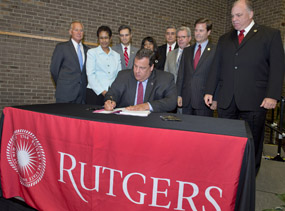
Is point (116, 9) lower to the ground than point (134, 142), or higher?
higher

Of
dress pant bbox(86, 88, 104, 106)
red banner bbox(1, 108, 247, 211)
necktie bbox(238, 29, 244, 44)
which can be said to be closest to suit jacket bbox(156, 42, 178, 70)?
dress pant bbox(86, 88, 104, 106)

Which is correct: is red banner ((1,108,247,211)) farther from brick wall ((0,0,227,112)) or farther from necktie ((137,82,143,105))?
brick wall ((0,0,227,112))

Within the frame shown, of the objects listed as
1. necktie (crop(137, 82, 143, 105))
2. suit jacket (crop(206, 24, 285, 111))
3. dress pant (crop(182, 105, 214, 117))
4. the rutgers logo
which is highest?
suit jacket (crop(206, 24, 285, 111))

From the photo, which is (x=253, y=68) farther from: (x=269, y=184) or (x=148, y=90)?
(x=269, y=184)

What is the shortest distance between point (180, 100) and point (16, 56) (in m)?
3.22

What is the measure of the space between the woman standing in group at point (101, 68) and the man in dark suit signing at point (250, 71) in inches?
56.8

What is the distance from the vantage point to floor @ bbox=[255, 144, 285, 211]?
2311mm

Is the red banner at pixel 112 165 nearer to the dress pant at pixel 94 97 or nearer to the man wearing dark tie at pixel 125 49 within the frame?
the dress pant at pixel 94 97

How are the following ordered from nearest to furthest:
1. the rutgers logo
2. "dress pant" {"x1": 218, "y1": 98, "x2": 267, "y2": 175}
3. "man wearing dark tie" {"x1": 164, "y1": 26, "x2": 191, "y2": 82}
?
the rutgers logo → "dress pant" {"x1": 218, "y1": 98, "x2": 267, "y2": 175} → "man wearing dark tie" {"x1": 164, "y1": 26, "x2": 191, "y2": 82}

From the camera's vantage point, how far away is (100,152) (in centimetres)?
171

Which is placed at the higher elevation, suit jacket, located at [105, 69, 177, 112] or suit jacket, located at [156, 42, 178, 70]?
suit jacket, located at [156, 42, 178, 70]

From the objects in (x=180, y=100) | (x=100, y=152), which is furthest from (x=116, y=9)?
(x=100, y=152)

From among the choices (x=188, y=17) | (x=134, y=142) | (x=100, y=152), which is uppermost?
(x=188, y=17)

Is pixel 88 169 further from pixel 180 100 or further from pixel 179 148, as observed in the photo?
pixel 180 100
